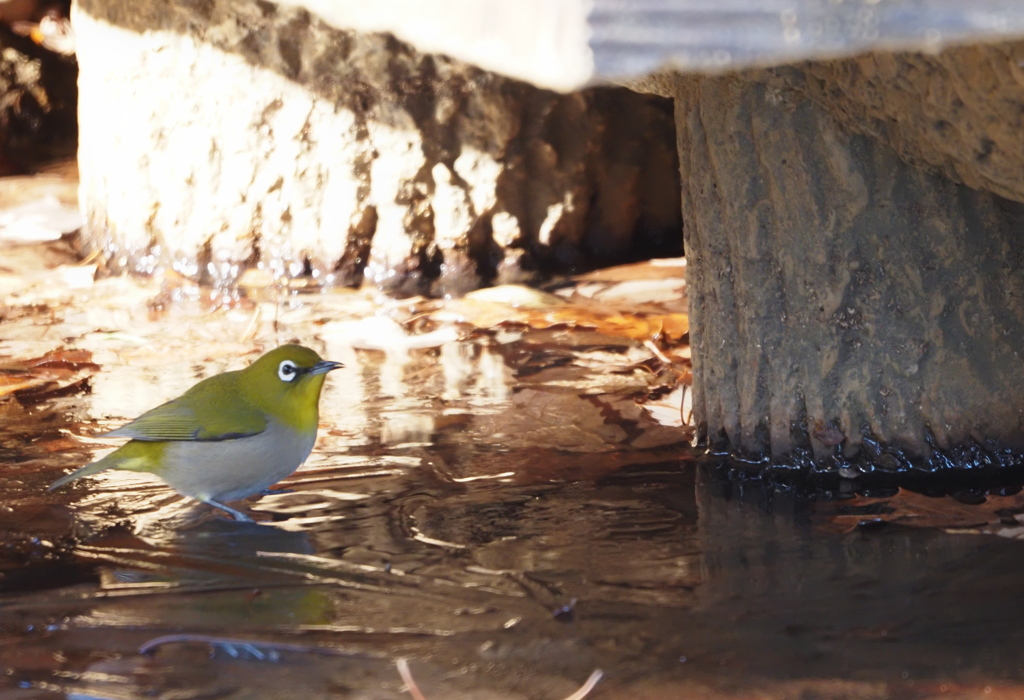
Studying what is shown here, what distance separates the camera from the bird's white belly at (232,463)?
3215 mm

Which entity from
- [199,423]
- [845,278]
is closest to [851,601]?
[845,278]

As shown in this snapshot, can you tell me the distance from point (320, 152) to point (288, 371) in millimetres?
2844

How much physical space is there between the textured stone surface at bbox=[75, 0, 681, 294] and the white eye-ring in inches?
106

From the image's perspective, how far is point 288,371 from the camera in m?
3.37

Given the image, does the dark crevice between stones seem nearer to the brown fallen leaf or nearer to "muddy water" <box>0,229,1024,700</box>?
"muddy water" <box>0,229,1024,700</box>

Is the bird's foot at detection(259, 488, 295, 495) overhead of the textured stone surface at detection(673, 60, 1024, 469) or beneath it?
beneath

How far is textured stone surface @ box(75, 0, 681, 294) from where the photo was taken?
19.4ft

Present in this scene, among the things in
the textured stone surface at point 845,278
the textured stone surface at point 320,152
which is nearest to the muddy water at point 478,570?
the textured stone surface at point 845,278

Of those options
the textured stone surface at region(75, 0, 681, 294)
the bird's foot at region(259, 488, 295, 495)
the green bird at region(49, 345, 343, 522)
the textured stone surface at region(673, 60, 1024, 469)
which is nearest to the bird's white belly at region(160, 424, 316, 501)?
the green bird at region(49, 345, 343, 522)

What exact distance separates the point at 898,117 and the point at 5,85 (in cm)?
796

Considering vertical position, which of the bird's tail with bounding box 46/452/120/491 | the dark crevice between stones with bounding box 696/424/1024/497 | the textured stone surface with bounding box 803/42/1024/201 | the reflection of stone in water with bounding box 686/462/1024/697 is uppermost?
the textured stone surface with bounding box 803/42/1024/201

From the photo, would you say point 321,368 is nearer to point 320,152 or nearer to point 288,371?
point 288,371

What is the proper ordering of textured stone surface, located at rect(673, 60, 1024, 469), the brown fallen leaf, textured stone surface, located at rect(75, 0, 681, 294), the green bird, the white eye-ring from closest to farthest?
textured stone surface, located at rect(673, 60, 1024, 469) → the green bird → the white eye-ring → the brown fallen leaf → textured stone surface, located at rect(75, 0, 681, 294)

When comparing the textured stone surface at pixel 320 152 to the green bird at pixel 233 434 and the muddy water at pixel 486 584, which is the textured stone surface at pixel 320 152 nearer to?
the muddy water at pixel 486 584
